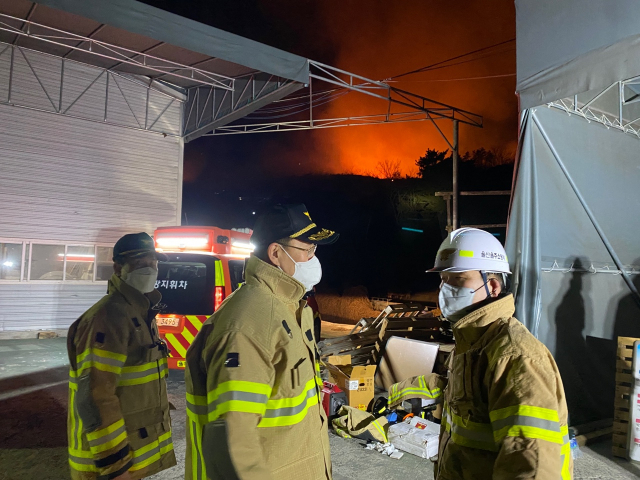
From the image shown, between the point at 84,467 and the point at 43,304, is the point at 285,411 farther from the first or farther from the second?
the point at 43,304

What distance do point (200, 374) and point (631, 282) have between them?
6.91 m

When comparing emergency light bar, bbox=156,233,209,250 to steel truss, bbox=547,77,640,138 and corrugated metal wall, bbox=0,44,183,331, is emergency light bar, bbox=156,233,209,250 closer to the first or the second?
steel truss, bbox=547,77,640,138

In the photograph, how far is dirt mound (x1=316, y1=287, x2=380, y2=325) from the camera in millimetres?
27281

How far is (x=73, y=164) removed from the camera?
1316 cm

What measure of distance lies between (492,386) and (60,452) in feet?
16.2

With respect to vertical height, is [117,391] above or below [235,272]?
below

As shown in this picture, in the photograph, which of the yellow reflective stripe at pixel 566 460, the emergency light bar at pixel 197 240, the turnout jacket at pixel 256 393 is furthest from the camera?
the emergency light bar at pixel 197 240


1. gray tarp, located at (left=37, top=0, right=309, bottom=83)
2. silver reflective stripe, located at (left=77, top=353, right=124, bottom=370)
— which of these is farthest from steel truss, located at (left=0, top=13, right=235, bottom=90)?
silver reflective stripe, located at (left=77, top=353, right=124, bottom=370)

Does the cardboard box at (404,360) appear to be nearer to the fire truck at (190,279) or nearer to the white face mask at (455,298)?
the fire truck at (190,279)

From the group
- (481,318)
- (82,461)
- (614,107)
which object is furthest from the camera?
(614,107)

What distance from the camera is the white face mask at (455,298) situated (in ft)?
8.21

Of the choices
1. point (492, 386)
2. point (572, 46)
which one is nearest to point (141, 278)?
point (492, 386)

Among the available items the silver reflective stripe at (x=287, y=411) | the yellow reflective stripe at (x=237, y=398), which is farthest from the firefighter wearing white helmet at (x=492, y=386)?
the yellow reflective stripe at (x=237, y=398)

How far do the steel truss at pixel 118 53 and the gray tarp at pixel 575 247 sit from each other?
9004 millimetres
